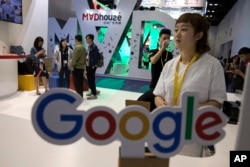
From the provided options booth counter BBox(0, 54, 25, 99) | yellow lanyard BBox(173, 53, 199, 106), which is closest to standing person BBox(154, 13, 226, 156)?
yellow lanyard BBox(173, 53, 199, 106)

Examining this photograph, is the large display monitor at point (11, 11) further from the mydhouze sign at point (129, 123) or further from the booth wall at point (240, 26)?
the booth wall at point (240, 26)

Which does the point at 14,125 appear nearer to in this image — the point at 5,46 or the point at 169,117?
the point at 169,117

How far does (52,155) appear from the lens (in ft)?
5.57

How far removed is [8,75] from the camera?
188 inches

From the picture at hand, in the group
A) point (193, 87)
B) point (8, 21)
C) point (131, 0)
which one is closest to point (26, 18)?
point (8, 21)

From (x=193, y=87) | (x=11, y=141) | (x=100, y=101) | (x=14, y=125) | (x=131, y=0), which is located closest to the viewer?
(x=193, y=87)

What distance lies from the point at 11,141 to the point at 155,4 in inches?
280

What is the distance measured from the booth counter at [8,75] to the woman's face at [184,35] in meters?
4.32

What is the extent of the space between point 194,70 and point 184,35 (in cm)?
18

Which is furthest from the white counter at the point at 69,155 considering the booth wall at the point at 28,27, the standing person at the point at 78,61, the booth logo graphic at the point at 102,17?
the booth logo graphic at the point at 102,17

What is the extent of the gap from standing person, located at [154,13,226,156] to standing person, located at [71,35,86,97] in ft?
12.1

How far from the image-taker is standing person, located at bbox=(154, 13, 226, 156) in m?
1.06

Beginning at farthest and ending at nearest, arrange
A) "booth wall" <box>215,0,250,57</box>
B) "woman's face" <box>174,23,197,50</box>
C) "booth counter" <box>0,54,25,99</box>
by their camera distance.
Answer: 1. "booth wall" <box>215,0,250,57</box>
2. "booth counter" <box>0,54,25,99</box>
3. "woman's face" <box>174,23,197,50</box>

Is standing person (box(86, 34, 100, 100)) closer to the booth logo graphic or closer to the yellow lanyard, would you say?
the booth logo graphic
